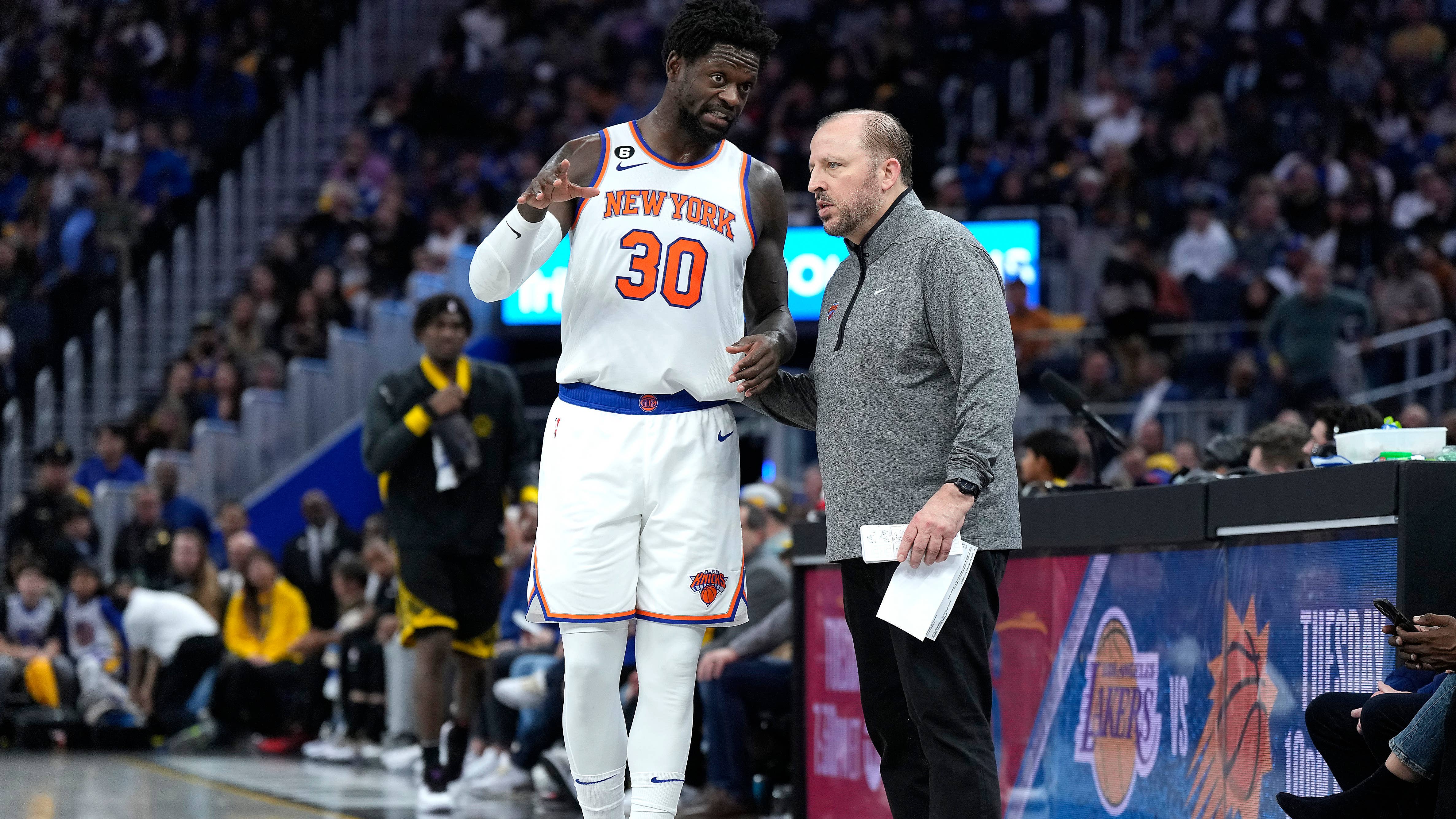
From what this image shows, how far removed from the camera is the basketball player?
13.6 ft

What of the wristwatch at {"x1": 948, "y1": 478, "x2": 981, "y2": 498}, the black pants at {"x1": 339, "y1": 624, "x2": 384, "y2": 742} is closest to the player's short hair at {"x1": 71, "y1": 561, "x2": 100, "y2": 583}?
the black pants at {"x1": 339, "y1": 624, "x2": 384, "y2": 742}

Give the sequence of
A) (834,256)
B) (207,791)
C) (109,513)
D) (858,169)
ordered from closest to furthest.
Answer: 1. (858,169)
2. (207,791)
3. (109,513)
4. (834,256)

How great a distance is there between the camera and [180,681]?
11609 millimetres

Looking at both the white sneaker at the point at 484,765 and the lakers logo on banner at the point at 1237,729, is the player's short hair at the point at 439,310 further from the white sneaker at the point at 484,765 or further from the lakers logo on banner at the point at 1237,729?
the lakers logo on banner at the point at 1237,729

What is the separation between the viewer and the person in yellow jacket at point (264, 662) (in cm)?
1156

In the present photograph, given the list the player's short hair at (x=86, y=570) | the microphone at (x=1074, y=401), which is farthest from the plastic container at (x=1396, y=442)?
the player's short hair at (x=86, y=570)

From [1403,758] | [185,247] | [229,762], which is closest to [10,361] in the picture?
[185,247]

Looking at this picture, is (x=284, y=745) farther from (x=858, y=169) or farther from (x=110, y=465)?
(x=858, y=169)

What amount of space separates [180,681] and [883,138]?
899cm

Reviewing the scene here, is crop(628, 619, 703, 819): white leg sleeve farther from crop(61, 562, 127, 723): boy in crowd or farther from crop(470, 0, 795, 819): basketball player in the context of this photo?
crop(61, 562, 127, 723): boy in crowd

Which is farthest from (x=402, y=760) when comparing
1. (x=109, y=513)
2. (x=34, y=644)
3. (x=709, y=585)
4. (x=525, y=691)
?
(x=709, y=585)

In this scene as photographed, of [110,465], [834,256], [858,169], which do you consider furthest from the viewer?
[110,465]

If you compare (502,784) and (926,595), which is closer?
(926,595)

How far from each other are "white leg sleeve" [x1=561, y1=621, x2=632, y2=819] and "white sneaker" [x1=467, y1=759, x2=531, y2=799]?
12.4 feet
